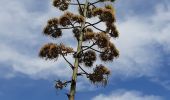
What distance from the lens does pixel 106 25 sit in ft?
74.4

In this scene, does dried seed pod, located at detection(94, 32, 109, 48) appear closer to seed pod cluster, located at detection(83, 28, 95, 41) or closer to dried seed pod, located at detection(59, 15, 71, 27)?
seed pod cluster, located at detection(83, 28, 95, 41)

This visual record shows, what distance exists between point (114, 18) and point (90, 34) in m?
1.77

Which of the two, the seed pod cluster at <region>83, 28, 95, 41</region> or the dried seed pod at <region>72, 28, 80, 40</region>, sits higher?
the dried seed pod at <region>72, 28, 80, 40</region>

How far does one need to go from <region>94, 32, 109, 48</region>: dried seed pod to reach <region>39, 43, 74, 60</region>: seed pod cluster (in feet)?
4.47

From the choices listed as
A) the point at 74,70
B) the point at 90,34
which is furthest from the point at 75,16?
the point at 74,70

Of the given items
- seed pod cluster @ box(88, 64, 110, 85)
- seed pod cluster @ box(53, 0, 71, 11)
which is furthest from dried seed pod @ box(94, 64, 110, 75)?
seed pod cluster @ box(53, 0, 71, 11)

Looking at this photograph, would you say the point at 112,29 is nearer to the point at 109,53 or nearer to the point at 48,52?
the point at 109,53

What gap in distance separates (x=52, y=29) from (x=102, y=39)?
2916 millimetres

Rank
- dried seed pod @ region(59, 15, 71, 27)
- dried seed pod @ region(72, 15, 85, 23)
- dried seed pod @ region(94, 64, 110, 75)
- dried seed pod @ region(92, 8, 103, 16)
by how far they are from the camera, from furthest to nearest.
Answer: dried seed pod @ region(92, 8, 103, 16), dried seed pod @ region(59, 15, 71, 27), dried seed pod @ region(72, 15, 85, 23), dried seed pod @ region(94, 64, 110, 75)

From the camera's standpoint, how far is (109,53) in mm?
21906

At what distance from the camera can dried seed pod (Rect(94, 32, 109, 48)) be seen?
2127 centimetres

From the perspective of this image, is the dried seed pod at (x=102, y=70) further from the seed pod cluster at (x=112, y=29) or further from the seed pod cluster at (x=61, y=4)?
the seed pod cluster at (x=61, y=4)

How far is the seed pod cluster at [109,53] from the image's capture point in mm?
21703

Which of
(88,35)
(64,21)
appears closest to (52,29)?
(64,21)
